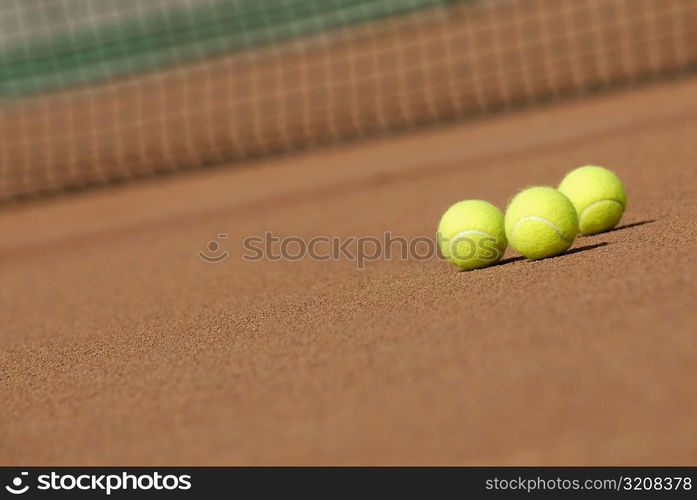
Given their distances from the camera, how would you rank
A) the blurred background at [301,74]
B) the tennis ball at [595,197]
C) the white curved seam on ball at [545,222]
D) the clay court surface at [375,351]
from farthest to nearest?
the blurred background at [301,74] < the tennis ball at [595,197] < the white curved seam on ball at [545,222] < the clay court surface at [375,351]

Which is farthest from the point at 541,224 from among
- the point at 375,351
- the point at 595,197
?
the point at 375,351

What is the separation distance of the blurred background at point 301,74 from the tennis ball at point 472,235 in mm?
7032

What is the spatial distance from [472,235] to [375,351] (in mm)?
1142

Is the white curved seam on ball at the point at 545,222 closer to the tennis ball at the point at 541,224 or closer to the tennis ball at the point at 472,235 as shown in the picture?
the tennis ball at the point at 541,224

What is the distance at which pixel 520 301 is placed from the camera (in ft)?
11.8

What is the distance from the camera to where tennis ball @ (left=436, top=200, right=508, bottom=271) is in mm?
4387

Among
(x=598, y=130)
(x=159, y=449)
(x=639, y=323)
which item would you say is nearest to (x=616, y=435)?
(x=639, y=323)

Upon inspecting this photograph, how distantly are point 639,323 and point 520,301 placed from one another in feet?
1.93

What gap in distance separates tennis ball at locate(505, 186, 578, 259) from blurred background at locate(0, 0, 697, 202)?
708cm

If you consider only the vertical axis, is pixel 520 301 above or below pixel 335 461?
above

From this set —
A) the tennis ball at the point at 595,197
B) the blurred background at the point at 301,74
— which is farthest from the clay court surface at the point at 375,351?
the blurred background at the point at 301,74

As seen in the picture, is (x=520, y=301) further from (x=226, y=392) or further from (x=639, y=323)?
(x=226, y=392)

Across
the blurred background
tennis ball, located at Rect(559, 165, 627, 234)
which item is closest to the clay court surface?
tennis ball, located at Rect(559, 165, 627, 234)

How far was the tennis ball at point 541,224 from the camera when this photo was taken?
168 inches
